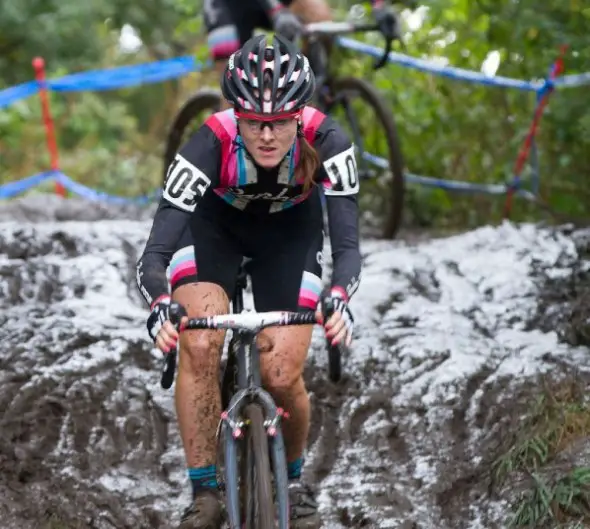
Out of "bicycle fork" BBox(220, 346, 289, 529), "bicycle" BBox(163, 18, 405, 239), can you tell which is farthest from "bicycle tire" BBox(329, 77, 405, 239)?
"bicycle fork" BBox(220, 346, 289, 529)

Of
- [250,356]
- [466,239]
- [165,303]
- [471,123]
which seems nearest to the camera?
[165,303]

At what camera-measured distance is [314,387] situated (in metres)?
5.15

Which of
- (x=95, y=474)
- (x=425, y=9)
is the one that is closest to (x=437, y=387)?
(x=95, y=474)

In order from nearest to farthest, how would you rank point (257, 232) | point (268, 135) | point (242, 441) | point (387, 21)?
point (242, 441)
point (268, 135)
point (257, 232)
point (387, 21)

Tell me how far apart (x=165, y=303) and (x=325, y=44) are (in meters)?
4.34

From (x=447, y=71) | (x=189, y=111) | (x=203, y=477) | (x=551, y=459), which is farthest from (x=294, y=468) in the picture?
(x=447, y=71)

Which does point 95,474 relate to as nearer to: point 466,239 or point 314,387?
point 314,387

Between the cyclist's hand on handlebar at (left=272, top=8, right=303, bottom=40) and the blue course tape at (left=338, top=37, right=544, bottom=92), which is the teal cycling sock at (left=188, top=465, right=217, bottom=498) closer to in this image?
the cyclist's hand on handlebar at (left=272, top=8, right=303, bottom=40)

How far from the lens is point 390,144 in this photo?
6863 millimetres

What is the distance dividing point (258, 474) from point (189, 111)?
4604 millimetres

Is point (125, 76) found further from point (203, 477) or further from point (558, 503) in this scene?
point (558, 503)

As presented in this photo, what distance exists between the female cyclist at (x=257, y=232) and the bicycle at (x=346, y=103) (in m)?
2.99

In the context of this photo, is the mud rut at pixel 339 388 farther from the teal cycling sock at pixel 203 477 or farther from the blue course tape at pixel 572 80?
the blue course tape at pixel 572 80

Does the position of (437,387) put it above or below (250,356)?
below
